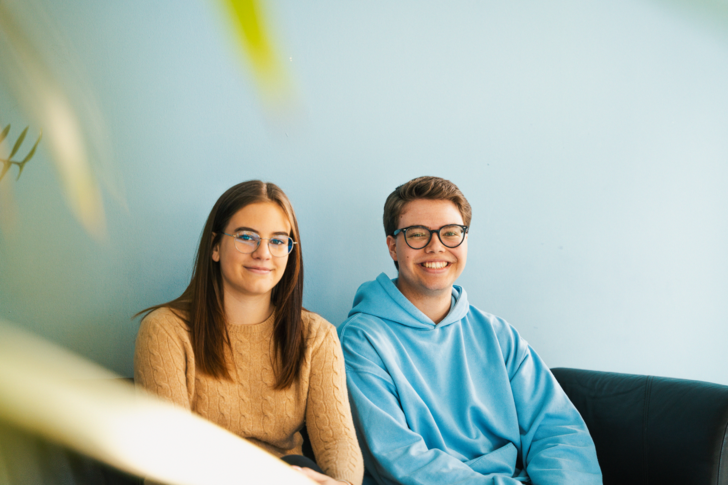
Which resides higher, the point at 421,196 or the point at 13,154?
the point at 421,196

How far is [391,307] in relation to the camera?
5.67ft

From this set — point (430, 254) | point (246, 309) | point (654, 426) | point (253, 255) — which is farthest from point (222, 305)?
point (654, 426)

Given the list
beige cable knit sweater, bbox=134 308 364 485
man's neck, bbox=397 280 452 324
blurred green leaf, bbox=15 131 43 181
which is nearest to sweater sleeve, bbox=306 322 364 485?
beige cable knit sweater, bbox=134 308 364 485

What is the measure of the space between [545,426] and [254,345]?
0.98 metres

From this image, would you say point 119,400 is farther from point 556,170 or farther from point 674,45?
point 674,45

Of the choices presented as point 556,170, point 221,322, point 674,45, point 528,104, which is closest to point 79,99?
point 221,322

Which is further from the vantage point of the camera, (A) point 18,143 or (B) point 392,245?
(B) point 392,245

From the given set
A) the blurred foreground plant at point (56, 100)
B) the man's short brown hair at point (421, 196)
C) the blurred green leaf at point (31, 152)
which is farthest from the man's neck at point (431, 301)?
the blurred green leaf at point (31, 152)

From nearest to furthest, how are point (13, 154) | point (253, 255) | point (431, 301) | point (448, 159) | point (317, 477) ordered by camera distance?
point (317, 477), point (253, 255), point (13, 154), point (431, 301), point (448, 159)

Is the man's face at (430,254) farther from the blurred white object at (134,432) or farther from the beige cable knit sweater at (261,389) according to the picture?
the blurred white object at (134,432)

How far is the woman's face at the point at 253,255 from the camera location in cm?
141

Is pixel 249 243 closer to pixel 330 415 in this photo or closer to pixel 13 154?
pixel 330 415

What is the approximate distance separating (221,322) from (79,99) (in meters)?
0.84

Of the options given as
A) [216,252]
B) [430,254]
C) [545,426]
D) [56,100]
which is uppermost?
[56,100]
